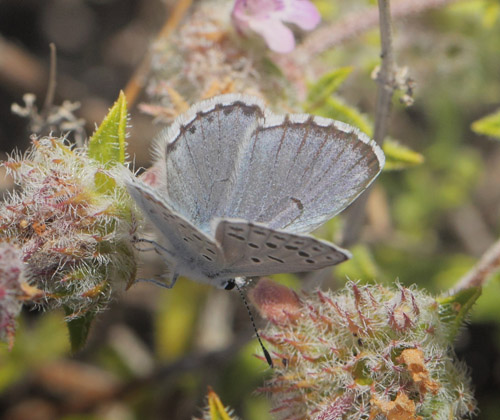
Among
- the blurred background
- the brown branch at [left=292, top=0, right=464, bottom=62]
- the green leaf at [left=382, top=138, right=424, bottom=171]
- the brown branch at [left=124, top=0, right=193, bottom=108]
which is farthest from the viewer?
the blurred background

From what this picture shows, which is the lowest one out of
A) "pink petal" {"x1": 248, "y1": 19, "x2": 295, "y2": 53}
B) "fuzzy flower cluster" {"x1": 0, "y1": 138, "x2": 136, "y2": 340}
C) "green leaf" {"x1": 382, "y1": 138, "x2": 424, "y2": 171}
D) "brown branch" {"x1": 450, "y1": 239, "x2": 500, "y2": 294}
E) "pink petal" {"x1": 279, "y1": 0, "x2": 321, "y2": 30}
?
"fuzzy flower cluster" {"x1": 0, "y1": 138, "x2": 136, "y2": 340}

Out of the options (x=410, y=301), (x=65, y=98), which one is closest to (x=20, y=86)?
(x=65, y=98)

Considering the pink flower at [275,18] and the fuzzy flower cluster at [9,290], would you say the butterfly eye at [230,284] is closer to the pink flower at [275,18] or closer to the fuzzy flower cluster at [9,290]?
the fuzzy flower cluster at [9,290]

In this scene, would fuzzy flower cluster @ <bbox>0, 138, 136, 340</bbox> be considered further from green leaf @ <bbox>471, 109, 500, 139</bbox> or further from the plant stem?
green leaf @ <bbox>471, 109, 500, 139</bbox>

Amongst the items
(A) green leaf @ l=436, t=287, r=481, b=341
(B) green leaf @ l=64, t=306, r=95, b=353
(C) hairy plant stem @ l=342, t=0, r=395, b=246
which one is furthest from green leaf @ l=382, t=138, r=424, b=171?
(B) green leaf @ l=64, t=306, r=95, b=353

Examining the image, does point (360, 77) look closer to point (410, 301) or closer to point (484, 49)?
point (484, 49)

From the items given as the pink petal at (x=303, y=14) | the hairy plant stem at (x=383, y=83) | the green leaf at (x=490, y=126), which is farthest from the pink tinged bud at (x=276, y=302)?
the green leaf at (x=490, y=126)
